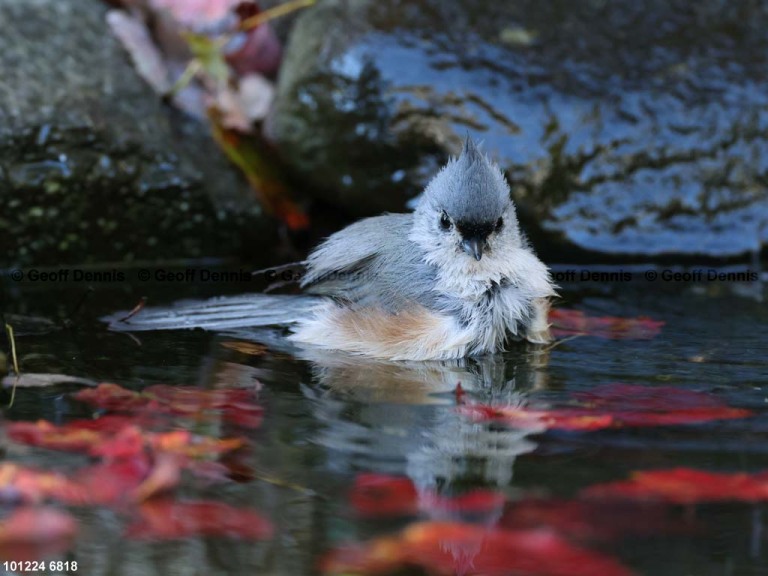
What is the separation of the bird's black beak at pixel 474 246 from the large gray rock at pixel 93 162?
2.31 meters

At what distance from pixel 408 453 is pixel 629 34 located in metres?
3.99

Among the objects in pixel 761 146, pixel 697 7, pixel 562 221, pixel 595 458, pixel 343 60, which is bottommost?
pixel 595 458

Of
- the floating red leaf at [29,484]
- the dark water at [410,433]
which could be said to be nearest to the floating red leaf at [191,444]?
the dark water at [410,433]

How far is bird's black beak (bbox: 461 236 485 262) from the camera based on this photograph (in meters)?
3.65

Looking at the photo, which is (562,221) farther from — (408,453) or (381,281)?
(408,453)

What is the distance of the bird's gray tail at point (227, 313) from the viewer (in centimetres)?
407

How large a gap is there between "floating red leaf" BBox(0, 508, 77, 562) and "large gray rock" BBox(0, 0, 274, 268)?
A: 3204mm

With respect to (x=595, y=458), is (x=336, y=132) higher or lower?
higher

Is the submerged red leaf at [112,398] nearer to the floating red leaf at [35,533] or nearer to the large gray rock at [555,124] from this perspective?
the floating red leaf at [35,533]

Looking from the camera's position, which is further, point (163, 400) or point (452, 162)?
point (452, 162)

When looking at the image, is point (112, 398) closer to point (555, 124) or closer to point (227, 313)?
point (227, 313)

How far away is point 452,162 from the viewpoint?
3920mm

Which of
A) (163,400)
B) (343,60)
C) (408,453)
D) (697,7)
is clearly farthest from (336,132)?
(408,453)

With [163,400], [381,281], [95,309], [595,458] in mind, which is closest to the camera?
[595,458]
